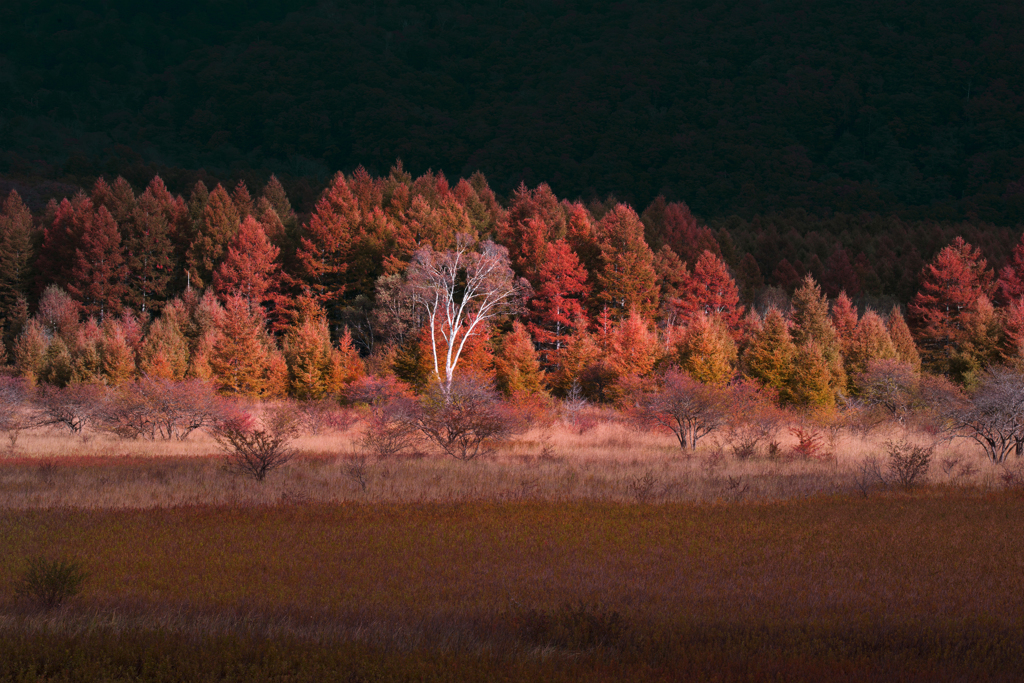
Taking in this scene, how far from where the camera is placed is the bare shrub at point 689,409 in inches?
1236

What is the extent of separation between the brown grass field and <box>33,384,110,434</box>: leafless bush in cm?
1496

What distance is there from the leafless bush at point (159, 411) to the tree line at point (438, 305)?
7.30 meters

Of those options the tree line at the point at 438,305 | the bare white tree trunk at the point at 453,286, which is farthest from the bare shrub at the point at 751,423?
the bare white tree trunk at the point at 453,286

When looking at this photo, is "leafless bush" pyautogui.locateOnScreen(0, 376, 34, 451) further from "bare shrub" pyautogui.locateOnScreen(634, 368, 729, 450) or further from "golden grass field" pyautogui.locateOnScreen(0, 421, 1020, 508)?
A: "bare shrub" pyautogui.locateOnScreen(634, 368, 729, 450)

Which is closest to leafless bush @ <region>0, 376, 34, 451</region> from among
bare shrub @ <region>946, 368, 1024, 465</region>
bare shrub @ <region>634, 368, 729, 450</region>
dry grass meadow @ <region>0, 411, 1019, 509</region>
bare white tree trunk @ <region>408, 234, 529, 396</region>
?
dry grass meadow @ <region>0, 411, 1019, 509</region>

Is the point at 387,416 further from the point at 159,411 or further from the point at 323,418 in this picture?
the point at 159,411

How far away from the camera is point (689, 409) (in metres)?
31.3

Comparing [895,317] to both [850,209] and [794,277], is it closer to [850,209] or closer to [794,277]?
[794,277]

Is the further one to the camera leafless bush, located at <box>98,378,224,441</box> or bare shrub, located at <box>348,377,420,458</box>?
leafless bush, located at <box>98,378,224,441</box>

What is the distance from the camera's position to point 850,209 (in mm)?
154875

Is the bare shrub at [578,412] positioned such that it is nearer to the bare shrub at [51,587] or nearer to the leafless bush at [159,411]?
the leafless bush at [159,411]

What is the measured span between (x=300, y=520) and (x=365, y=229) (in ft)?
173

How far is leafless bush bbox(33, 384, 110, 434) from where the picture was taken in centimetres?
3669

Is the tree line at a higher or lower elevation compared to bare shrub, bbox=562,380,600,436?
higher
